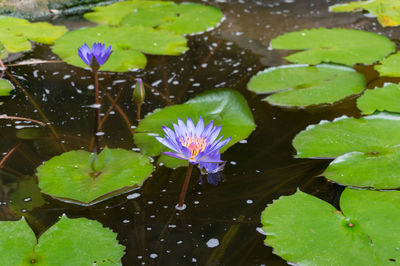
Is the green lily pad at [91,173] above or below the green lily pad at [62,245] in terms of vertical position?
above

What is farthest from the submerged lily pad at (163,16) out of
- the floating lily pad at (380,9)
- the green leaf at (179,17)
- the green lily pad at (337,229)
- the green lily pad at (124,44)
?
the green lily pad at (337,229)

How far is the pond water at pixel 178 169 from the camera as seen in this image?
1211mm

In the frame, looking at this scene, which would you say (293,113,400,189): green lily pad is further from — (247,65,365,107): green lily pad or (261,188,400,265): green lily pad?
(247,65,365,107): green lily pad

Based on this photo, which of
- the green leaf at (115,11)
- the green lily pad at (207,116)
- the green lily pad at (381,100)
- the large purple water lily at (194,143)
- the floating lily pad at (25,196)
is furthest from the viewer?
the green leaf at (115,11)

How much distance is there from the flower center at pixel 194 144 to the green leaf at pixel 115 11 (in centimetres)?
147

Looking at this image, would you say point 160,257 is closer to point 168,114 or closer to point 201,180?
point 201,180

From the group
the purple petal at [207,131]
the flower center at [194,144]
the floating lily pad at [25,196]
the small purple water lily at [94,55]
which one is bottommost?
the floating lily pad at [25,196]

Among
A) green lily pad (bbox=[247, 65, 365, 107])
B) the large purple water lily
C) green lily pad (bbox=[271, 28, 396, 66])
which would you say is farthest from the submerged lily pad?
the large purple water lily

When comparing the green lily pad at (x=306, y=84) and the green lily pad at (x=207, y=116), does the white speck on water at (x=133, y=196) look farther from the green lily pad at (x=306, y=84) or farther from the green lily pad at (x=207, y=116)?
the green lily pad at (x=306, y=84)

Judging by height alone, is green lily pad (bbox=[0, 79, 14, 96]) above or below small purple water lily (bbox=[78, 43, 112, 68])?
below

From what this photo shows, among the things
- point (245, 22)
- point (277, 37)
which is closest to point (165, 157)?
point (277, 37)

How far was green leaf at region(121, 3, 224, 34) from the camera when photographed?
8.15ft

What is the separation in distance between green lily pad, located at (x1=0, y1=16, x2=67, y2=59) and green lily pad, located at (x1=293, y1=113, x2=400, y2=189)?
1.41 m

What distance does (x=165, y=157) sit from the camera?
1474 mm
